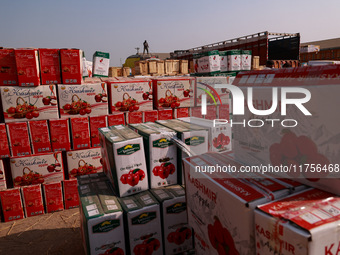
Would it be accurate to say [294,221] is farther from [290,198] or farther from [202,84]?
[202,84]

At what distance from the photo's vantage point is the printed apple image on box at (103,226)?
2.34 metres

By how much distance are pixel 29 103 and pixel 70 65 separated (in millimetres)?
911

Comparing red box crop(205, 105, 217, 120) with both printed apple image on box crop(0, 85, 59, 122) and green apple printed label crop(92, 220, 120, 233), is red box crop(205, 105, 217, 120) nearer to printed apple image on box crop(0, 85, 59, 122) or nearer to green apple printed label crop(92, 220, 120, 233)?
printed apple image on box crop(0, 85, 59, 122)

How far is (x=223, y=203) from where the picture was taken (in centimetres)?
160

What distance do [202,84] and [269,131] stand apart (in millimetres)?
3905

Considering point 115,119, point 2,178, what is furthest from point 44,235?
point 115,119

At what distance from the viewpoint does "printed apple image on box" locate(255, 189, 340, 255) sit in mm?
1120

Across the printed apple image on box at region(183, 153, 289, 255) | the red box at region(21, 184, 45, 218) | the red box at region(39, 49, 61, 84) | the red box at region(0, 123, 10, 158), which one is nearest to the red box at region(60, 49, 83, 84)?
the red box at region(39, 49, 61, 84)

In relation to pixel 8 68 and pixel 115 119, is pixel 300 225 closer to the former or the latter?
pixel 115 119

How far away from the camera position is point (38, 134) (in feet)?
14.6

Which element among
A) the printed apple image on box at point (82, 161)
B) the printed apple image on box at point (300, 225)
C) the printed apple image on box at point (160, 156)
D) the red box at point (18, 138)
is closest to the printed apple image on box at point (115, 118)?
the printed apple image on box at point (82, 161)

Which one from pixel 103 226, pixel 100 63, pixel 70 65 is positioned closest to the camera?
pixel 103 226

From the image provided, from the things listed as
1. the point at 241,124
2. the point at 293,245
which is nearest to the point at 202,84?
the point at 241,124

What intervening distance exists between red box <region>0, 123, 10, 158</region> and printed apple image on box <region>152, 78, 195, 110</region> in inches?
105
